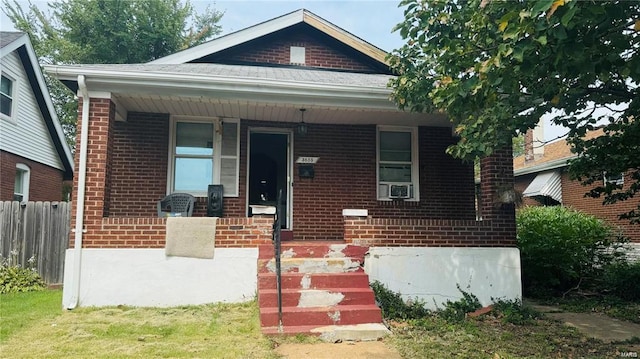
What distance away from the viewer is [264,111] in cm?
713

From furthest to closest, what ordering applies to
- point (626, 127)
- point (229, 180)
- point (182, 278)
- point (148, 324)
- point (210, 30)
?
point (210, 30) < point (229, 180) < point (626, 127) < point (182, 278) < point (148, 324)

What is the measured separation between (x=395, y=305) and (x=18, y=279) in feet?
21.8

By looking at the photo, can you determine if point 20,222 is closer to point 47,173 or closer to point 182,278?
point 182,278

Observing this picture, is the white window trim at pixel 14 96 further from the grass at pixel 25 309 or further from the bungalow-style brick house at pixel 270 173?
the grass at pixel 25 309

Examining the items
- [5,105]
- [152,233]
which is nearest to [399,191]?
[152,233]

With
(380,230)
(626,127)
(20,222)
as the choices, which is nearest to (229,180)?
(380,230)

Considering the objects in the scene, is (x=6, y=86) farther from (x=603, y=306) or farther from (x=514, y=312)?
(x=603, y=306)

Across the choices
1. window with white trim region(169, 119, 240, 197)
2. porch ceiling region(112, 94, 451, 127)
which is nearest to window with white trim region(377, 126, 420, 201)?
porch ceiling region(112, 94, 451, 127)

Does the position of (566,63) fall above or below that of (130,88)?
below

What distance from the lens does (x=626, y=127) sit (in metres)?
6.02

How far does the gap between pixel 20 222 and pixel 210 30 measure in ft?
59.8

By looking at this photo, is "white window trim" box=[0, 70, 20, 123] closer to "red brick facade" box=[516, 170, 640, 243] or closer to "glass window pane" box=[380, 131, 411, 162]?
"glass window pane" box=[380, 131, 411, 162]

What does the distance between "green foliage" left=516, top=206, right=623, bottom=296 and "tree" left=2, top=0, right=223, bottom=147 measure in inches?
735

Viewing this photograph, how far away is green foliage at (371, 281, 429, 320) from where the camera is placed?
17.4 ft
